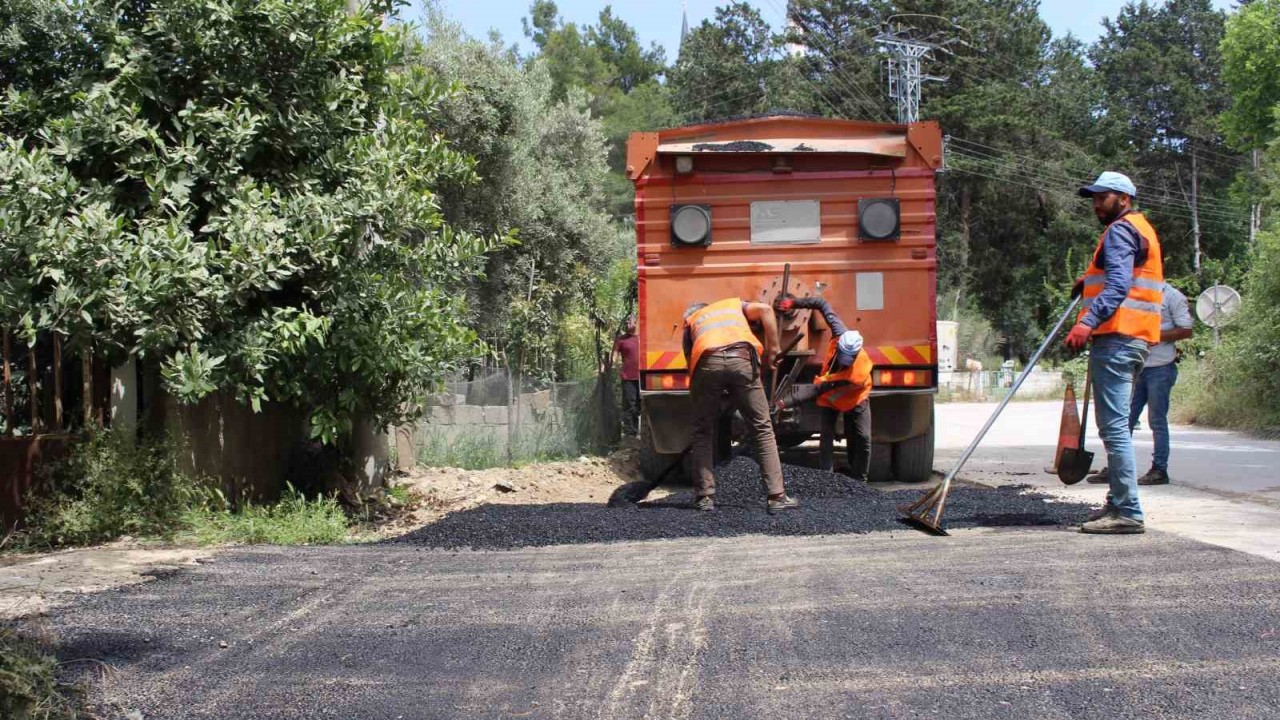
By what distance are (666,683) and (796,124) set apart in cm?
639

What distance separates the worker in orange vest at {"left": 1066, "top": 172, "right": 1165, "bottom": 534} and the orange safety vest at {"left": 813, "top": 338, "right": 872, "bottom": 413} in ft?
9.60

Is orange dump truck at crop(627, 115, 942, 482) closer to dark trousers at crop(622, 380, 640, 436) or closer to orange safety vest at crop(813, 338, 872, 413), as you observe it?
orange safety vest at crop(813, 338, 872, 413)

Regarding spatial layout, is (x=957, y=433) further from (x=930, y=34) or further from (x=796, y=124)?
(x=930, y=34)

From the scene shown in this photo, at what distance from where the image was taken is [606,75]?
62.0 meters

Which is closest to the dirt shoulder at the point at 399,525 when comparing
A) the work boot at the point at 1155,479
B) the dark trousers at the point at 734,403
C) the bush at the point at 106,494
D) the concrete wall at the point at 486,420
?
the bush at the point at 106,494

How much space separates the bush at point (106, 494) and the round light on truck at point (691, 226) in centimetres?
407

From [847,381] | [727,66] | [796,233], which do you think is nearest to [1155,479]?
[847,381]

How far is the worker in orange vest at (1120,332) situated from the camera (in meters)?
5.57

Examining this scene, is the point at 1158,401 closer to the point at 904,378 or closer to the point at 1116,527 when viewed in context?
the point at 904,378

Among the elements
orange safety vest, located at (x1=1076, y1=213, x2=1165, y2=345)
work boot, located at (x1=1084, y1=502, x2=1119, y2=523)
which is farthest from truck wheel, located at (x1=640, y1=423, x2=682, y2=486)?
orange safety vest, located at (x1=1076, y1=213, x2=1165, y2=345)

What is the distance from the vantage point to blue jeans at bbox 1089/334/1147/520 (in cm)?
557

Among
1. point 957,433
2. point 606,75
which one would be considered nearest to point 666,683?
point 957,433

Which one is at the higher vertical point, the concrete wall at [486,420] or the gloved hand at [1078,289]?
the gloved hand at [1078,289]

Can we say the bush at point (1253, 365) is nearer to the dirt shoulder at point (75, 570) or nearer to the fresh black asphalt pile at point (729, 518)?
the fresh black asphalt pile at point (729, 518)
